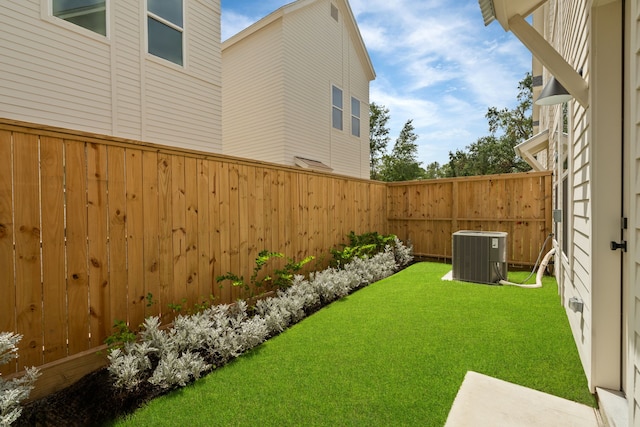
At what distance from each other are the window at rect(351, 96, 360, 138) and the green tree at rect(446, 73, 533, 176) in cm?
1761

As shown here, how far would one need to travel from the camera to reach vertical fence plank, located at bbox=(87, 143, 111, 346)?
2457mm

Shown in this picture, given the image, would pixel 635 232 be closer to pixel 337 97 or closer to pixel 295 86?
pixel 295 86

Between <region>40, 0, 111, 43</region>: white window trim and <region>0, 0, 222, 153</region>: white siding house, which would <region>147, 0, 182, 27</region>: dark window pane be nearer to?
<region>0, 0, 222, 153</region>: white siding house

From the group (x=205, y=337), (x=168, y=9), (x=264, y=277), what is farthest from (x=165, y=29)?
(x=205, y=337)

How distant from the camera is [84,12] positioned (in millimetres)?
4582

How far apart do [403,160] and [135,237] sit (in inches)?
1044

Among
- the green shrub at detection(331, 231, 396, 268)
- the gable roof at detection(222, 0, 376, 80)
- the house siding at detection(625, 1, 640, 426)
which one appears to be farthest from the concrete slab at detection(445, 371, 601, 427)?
the gable roof at detection(222, 0, 376, 80)

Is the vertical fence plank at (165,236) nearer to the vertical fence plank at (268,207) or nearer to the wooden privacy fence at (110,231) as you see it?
the wooden privacy fence at (110,231)

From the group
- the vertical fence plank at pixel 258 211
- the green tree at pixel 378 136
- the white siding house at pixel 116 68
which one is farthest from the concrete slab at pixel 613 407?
the green tree at pixel 378 136

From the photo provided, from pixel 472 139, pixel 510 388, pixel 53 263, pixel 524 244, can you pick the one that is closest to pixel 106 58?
pixel 53 263

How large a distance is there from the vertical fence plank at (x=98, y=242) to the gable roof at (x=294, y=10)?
7.09m

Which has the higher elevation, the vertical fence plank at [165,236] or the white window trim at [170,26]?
the white window trim at [170,26]

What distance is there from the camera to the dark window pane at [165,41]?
5.43 meters

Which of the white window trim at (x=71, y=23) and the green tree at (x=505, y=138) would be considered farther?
the green tree at (x=505, y=138)
